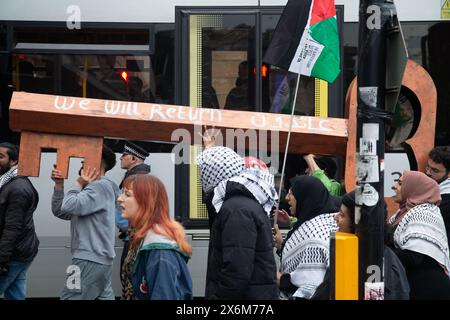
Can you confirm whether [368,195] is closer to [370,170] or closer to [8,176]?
[370,170]

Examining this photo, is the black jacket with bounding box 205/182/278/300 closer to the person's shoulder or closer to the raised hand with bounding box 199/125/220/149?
the raised hand with bounding box 199/125/220/149

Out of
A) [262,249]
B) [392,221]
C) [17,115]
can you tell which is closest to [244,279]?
[262,249]

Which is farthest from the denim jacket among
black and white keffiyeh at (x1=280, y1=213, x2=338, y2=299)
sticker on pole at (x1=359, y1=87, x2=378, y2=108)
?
sticker on pole at (x1=359, y1=87, x2=378, y2=108)

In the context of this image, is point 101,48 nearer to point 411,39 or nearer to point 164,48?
point 164,48

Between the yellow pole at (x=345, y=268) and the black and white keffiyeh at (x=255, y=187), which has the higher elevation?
the black and white keffiyeh at (x=255, y=187)

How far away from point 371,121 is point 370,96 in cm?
15

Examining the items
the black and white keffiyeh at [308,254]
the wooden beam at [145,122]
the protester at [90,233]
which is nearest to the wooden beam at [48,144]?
the wooden beam at [145,122]

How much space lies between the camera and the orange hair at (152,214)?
A: 190 inches

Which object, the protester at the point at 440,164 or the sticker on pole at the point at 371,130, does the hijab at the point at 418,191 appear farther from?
the protester at the point at 440,164

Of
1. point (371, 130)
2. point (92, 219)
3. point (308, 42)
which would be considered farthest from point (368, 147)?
point (92, 219)

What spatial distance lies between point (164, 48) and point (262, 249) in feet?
11.7

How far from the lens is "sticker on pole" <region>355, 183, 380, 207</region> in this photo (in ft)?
16.2

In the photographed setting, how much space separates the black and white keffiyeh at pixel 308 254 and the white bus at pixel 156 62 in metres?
2.59

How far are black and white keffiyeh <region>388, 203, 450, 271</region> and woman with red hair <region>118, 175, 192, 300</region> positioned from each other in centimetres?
166
